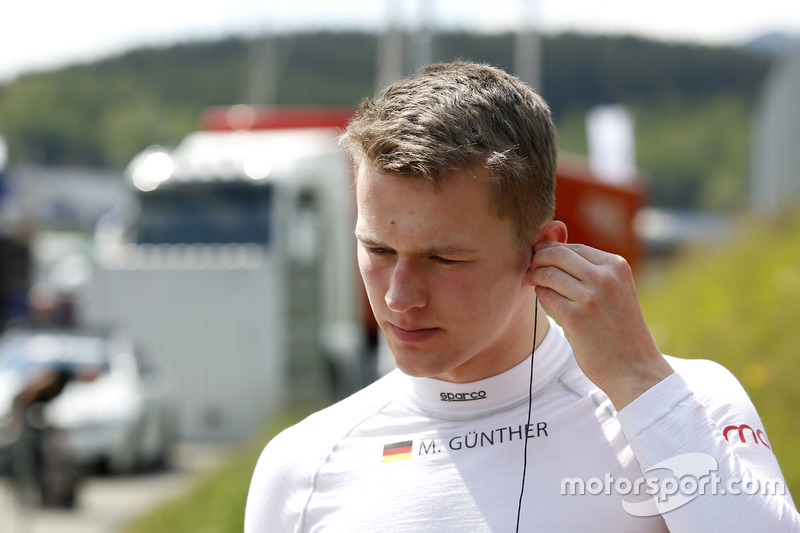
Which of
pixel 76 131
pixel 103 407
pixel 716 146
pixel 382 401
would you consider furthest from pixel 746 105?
pixel 382 401

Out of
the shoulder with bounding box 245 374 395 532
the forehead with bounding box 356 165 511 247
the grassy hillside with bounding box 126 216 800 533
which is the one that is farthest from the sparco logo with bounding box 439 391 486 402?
the grassy hillside with bounding box 126 216 800 533

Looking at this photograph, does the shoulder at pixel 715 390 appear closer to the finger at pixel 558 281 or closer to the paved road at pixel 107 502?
the finger at pixel 558 281

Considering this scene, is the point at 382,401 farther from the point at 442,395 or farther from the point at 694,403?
the point at 694,403

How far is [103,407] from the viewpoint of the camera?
10906mm

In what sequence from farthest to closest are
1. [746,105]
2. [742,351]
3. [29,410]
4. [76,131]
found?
1. [76,131]
2. [746,105]
3. [29,410]
4. [742,351]

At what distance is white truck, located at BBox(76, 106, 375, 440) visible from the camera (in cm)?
1313

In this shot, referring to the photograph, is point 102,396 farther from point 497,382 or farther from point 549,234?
point 549,234

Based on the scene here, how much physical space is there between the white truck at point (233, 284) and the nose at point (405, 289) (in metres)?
11.1

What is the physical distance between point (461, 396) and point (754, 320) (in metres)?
5.19

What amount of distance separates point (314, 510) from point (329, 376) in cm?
1161

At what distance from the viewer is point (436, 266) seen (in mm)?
1932

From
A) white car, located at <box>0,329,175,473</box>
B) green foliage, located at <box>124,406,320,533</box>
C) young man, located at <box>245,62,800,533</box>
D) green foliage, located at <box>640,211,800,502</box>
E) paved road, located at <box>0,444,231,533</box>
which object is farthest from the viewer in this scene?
white car, located at <box>0,329,175,473</box>

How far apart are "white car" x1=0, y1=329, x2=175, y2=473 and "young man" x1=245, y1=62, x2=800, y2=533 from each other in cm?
882

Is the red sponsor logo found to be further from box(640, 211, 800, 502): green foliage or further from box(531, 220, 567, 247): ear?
box(640, 211, 800, 502): green foliage
